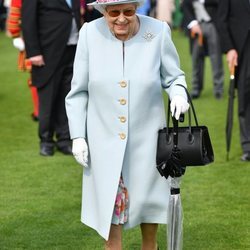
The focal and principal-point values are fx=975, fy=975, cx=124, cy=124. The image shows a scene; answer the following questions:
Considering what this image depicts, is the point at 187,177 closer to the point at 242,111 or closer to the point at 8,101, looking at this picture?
the point at 242,111

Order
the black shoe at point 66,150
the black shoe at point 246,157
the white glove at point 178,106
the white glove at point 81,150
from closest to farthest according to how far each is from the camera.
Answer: the white glove at point 178,106, the white glove at point 81,150, the black shoe at point 246,157, the black shoe at point 66,150

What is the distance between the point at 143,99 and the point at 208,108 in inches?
331

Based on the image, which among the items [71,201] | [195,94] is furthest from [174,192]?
[195,94]

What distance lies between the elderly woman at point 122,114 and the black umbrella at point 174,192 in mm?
176

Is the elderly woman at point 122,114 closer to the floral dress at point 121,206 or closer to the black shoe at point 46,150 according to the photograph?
the floral dress at point 121,206

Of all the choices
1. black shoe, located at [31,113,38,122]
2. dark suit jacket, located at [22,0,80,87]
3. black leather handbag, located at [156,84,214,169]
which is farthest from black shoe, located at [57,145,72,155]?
black leather handbag, located at [156,84,214,169]

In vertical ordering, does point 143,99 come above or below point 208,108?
above

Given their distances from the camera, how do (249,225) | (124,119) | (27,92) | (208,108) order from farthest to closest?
(27,92)
(208,108)
(249,225)
(124,119)

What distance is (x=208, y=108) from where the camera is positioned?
1391cm

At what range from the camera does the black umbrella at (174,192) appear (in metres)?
5.34

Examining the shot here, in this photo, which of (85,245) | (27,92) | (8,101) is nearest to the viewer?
(85,245)

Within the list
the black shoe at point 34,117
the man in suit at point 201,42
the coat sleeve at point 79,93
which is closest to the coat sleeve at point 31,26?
the black shoe at point 34,117

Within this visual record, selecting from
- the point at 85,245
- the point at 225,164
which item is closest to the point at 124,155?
the point at 85,245

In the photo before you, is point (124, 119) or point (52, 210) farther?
point (52, 210)
